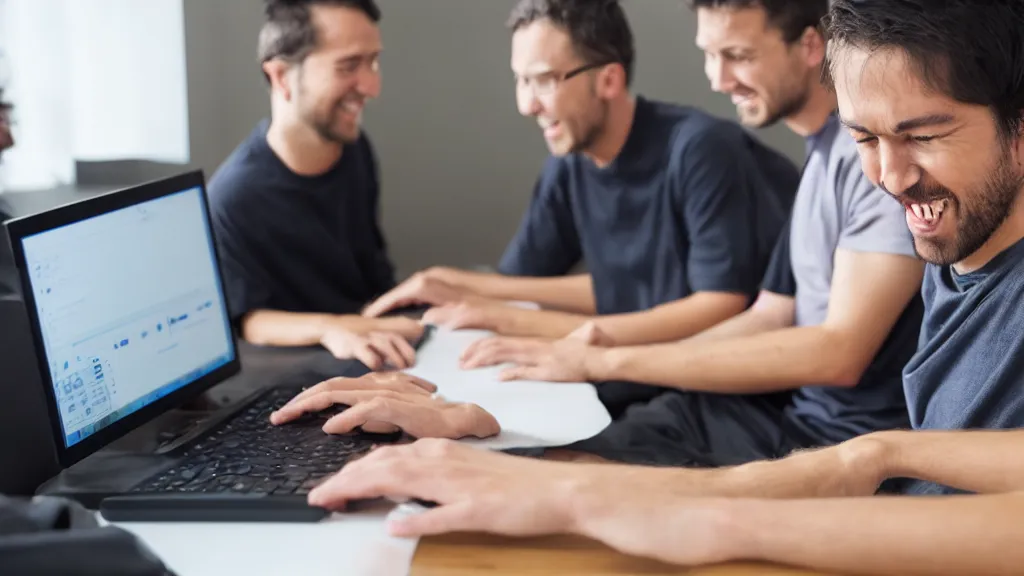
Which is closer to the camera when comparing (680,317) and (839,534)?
(839,534)

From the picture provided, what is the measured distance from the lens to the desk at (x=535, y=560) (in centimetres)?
94

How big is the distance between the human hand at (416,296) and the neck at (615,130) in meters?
0.46

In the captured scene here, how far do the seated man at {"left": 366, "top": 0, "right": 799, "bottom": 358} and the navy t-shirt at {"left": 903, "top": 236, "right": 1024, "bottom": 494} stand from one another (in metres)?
0.82

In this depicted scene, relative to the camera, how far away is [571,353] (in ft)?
5.79

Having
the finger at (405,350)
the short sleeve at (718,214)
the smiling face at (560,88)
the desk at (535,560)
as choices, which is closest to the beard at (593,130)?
the smiling face at (560,88)

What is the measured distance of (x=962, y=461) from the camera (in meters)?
1.10

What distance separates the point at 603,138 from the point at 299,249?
2.23ft

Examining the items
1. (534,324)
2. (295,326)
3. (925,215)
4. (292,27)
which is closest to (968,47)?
(925,215)

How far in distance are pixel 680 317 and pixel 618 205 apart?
0.99ft

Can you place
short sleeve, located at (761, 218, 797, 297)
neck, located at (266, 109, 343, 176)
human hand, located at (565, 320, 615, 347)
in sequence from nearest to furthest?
human hand, located at (565, 320, 615, 347)
short sleeve, located at (761, 218, 797, 297)
neck, located at (266, 109, 343, 176)

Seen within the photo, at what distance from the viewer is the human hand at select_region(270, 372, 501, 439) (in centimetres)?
126

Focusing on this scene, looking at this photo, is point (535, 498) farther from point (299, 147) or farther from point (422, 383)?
point (299, 147)

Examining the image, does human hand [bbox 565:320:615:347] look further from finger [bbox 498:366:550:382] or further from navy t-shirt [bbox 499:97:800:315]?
navy t-shirt [bbox 499:97:800:315]

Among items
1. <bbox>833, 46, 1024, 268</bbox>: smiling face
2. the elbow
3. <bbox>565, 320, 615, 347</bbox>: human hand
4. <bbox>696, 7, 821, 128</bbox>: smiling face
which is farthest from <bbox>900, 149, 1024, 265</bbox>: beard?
<bbox>696, 7, 821, 128</bbox>: smiling face
